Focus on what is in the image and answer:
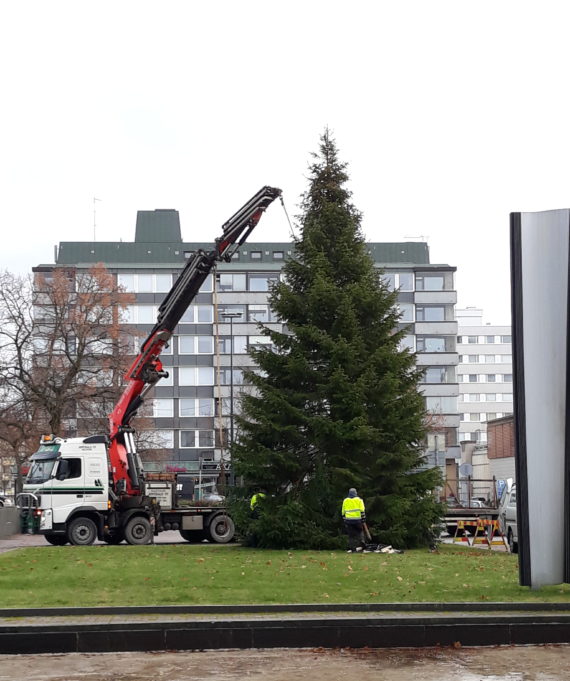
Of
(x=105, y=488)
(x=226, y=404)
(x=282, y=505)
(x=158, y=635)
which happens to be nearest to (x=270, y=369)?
(x=282, y=505)

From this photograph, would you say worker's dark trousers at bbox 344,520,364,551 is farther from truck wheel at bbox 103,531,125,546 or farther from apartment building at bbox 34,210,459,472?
apartment building at bbox 34,210,459,472

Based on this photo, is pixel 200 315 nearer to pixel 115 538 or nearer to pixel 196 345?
pixel 196 345

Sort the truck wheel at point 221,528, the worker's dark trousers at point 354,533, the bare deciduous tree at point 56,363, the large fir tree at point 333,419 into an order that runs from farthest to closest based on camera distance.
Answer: the bare deciduous tree at point 56,363 → the truck wheel at point 221,528 → the large fir tree at point 333,419 → the worker's dark trousers at point 354,533

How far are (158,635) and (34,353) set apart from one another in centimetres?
3797

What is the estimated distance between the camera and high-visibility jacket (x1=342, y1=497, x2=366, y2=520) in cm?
2561

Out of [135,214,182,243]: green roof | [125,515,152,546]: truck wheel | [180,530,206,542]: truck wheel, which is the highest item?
[135,214,182,243]: green roof

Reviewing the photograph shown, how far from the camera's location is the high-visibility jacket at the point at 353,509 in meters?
25.6

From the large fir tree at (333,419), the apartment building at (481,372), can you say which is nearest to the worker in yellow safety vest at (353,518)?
the large fir tree at (333,419)

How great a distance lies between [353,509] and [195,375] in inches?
2491

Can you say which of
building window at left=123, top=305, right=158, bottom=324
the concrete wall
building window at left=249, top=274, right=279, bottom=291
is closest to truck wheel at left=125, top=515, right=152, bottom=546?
the concrete wall

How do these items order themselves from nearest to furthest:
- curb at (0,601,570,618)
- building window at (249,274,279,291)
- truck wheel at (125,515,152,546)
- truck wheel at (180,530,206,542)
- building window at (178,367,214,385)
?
1. curb at (0,601,570,618)
2. truck wheel at (125,515,152,546)
3. truck wheel at (180,530,206,542)
4. building window at (178,367,214,385)
5. building window at (249,274,279,291)

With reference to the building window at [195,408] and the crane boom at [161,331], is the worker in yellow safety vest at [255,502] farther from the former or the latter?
the building window at [195,408]

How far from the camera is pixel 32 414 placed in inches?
1860

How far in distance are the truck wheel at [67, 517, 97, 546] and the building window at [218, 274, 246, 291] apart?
189 feet
